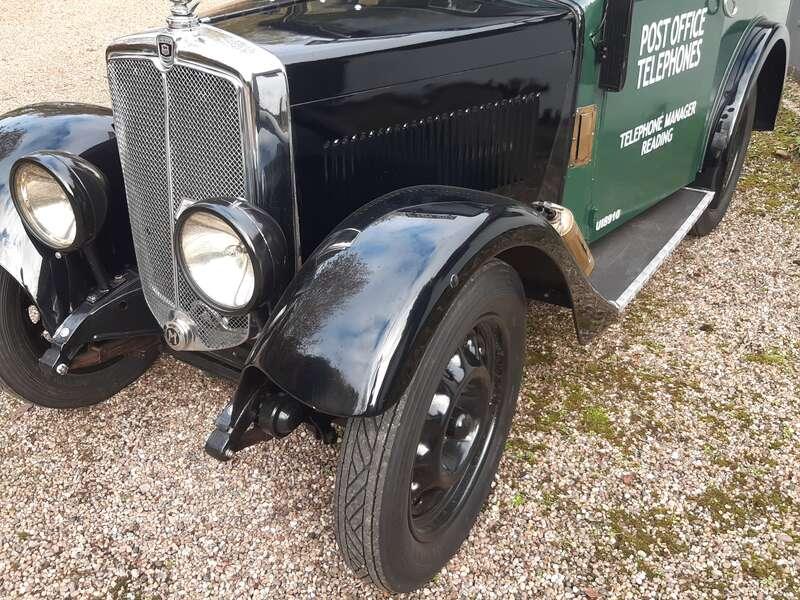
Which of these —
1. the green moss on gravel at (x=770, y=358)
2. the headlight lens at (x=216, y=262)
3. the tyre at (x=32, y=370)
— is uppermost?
the headlight lens at (x=216, y=262)

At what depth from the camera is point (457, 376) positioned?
1879mm

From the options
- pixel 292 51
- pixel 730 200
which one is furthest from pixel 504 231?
pixel 730 200

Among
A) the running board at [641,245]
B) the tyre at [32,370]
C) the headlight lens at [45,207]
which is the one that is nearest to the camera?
the headlight lens at [45,207]

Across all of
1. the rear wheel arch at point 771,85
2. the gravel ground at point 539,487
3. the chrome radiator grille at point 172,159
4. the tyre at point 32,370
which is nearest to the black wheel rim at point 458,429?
the gravel ground at point 539,487

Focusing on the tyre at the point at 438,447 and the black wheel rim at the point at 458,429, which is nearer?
the tyre at the point at 438,447

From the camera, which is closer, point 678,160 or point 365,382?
point 365,382

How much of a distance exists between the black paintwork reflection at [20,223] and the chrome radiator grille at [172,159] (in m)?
0.25

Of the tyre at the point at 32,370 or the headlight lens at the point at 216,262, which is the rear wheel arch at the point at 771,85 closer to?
the headlight lens at the point at 216,262

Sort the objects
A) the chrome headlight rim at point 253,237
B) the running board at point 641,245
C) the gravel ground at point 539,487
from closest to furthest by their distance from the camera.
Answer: the chrome headlight rim at point 253,237 → the gravel ground at point 539,487 → the running board at point 641,245

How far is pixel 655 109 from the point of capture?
10.1 feet

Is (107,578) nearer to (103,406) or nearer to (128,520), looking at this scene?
(128,520)

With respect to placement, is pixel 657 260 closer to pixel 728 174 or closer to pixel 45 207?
pixel 728 174

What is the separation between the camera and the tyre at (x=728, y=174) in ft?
12.7

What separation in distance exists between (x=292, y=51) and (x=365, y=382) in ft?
2.89
